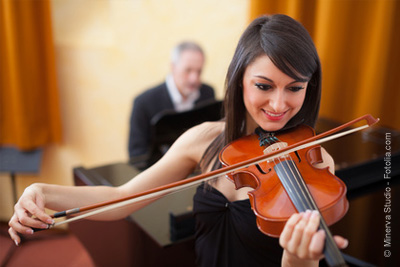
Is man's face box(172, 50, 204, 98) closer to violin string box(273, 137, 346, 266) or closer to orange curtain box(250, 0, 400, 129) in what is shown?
orange curtain box(250, 0, 400, 129)

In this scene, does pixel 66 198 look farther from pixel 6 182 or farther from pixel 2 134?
pixel 2 134

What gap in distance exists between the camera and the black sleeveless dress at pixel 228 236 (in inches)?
28.3

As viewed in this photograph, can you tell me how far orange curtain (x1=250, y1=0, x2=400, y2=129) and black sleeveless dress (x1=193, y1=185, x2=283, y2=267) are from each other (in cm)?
95

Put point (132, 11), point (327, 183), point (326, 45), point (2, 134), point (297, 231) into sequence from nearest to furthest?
point (297, 231), point (327, 183), point (326, 45), point (2, 134), point (132, 11)

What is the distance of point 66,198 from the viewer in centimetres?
70

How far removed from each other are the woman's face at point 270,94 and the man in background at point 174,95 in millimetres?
1409

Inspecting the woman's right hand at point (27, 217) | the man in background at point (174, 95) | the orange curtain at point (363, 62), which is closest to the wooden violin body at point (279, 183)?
the woman's right hand at point (27, 217)

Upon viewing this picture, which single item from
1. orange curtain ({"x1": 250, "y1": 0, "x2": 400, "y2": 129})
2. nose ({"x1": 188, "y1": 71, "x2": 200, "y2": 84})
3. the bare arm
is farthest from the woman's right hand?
nose ({"x1": 188, "y1": 71, "x2": 200, "y2": 84})

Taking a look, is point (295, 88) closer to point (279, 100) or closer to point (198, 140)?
point (279, 100)

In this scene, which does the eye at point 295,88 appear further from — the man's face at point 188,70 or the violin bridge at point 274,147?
the man's face at point 188,70

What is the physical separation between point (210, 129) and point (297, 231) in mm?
359

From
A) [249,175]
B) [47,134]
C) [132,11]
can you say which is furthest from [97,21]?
[249,175]

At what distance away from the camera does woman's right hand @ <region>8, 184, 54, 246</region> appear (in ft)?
1.90

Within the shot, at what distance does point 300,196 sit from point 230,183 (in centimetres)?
22
